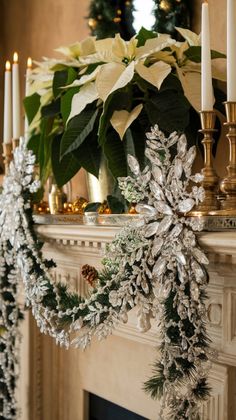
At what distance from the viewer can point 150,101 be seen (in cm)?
137

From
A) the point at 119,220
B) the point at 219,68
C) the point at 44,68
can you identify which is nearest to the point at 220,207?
the point at 119,220

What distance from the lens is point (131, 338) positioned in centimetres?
146

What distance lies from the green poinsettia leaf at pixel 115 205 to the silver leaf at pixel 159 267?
0.31 metres

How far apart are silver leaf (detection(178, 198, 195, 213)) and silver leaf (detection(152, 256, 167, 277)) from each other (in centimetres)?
10

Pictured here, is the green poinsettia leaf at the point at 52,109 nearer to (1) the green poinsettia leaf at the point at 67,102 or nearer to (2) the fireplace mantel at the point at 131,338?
(1) the green poinsettia leaf at the point at 67,102

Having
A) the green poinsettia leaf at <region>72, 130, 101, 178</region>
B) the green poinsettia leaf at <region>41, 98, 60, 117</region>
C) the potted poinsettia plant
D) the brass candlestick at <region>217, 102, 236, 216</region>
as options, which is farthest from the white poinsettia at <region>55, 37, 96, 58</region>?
the brass candlestick at <region>217, 102, 236, 216</region>

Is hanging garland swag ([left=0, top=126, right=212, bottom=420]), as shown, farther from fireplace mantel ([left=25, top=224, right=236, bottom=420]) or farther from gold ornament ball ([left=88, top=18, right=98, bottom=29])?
gold ornament ball ([left=88, top=18, right=98, bottom=29])

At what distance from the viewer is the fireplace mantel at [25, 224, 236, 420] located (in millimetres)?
1099

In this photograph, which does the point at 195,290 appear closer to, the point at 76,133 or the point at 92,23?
the point at 76,133

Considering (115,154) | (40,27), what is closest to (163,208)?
(115,154)

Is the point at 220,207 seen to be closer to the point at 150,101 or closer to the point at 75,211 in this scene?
the point at 150,101

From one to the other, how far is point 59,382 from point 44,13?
1.32 metres

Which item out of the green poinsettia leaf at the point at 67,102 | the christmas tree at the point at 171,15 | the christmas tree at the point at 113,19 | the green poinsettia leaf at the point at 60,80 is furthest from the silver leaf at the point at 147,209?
the christmas tree at the point at 113,19

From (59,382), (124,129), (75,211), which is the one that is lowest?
(59,382)
